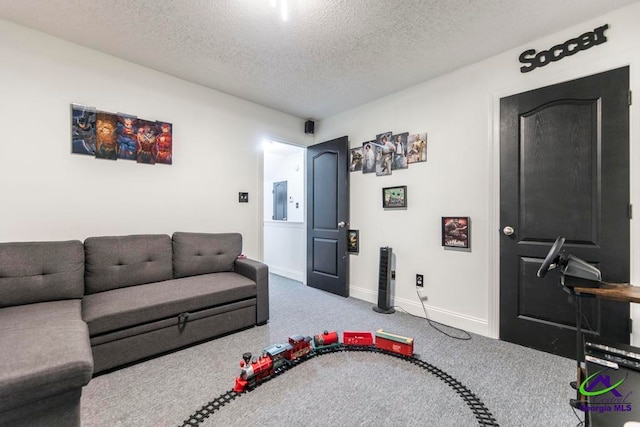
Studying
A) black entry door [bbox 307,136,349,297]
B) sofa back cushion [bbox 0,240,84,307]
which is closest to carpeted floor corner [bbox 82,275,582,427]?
sofa back cushion [bbox 0,240,84,307]

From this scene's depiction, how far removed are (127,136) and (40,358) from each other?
80.5 inches

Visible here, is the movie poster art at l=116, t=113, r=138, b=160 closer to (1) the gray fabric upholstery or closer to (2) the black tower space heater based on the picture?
(1) the gray fabric upholstery

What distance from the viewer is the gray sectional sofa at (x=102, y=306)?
113cm

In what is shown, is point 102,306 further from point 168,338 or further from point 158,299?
point 168,338

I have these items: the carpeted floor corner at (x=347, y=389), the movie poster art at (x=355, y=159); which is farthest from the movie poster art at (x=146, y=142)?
the movie poster art at (x=355, y=159)

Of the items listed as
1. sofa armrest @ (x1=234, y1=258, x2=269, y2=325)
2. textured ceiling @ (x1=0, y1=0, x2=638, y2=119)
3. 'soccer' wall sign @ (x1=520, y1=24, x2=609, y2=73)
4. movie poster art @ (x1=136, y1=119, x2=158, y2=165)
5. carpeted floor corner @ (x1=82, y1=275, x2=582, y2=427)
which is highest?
textured ceiling @ (x1=0, y1=0, x2=638, y2=119)

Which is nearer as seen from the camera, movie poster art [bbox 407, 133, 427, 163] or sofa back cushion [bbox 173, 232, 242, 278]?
sofa back cushion [bbox 173, 232, 242, 278]

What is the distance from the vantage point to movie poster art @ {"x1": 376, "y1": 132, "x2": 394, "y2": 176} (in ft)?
10.4

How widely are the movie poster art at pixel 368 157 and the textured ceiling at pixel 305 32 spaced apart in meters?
0.78

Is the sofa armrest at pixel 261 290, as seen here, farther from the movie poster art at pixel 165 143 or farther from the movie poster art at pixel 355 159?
the movie poster art at pixel 355 159

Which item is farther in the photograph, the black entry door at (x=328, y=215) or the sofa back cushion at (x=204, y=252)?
the black entry door at (x=328, y=215)

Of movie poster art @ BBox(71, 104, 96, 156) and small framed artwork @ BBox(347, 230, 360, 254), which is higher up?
movie poster art @ BBox(71, 104, 96, 156)
